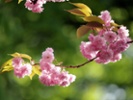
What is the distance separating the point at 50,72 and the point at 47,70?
2 cm

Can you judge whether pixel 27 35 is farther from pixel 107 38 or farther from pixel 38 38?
pixel 107 38

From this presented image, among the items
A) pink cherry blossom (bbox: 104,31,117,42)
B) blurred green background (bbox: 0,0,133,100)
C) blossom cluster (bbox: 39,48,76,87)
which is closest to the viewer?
pink cherry blossom (bbox: 104,31,117,42)

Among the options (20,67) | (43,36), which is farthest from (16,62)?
(43,36)

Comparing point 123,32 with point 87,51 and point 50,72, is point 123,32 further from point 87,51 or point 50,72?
point 50,72

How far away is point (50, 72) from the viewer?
3.83 ft

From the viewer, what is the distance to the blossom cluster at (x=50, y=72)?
1.15 m

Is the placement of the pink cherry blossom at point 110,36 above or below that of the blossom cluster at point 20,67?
below

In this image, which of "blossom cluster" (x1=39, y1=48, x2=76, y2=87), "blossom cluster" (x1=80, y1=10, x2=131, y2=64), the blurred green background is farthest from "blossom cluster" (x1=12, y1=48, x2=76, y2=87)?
the blurred green background

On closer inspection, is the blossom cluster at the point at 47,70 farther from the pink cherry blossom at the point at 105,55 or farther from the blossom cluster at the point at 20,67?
the pink cherry blossom at the point at 105,55

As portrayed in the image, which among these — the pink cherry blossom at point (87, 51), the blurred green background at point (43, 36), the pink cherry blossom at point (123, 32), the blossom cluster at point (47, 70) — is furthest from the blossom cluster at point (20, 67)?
the blurred green background at point (43, 36)

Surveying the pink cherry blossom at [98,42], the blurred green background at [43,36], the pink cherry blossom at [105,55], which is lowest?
the pink cherry blossom at [105,55]

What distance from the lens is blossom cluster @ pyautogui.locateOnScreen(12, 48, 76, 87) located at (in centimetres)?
115

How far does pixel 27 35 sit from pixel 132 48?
1546mm

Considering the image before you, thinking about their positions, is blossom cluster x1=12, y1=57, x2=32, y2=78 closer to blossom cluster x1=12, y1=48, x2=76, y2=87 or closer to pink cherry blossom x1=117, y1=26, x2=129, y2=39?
blossom cluster x1=12, y1=48, x2=76, y2=87
